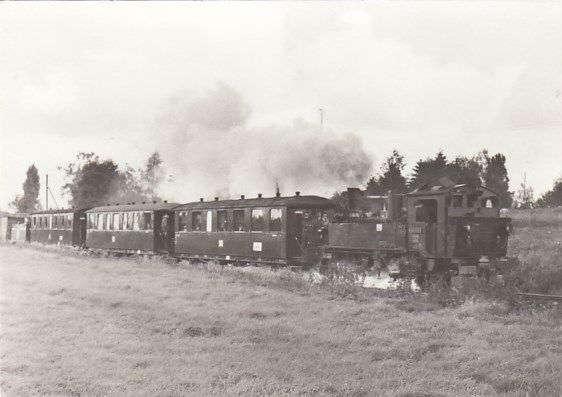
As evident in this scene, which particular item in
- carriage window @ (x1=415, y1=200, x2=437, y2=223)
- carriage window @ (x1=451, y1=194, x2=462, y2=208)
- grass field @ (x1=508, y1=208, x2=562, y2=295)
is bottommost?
grass field @ (x1=508, y1=208, x2=562, y2=295)

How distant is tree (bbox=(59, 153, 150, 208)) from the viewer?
5.75m

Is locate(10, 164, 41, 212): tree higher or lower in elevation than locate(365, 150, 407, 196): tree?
Answer: lower

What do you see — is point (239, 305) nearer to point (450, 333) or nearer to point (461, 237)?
point (450, 333)

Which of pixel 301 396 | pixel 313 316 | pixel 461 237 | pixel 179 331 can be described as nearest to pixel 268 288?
pixel 313 316

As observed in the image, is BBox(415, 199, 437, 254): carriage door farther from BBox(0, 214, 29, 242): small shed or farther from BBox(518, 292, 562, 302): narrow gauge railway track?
BBox(0, 214, 29, 242): small shed

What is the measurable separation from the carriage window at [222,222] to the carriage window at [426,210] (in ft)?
13.1

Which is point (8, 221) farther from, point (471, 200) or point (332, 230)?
point (471, 200)

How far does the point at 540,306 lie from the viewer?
Answer: 5.18 m

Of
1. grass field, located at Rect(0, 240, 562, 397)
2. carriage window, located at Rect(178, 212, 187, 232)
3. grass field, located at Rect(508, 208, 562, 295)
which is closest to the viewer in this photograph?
grass field, located at Rect(0, 240, 562, 397)

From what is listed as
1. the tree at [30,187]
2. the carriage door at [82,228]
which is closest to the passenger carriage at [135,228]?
the carriage door at [82,228]

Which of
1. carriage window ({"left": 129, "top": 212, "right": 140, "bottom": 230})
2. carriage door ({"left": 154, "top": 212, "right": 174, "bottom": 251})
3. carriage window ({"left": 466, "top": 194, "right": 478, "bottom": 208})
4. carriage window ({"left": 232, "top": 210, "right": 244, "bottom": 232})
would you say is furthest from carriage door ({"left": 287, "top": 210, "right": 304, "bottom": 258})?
carriage window ({"left": 129, "top": 212, "right": 140, "bottom": 230})

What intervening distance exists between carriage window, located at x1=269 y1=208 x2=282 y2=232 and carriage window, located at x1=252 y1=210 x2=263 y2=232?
0.23 meters

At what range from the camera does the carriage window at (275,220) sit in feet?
28.0

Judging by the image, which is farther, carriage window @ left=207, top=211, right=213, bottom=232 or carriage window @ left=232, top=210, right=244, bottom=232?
carriage window @ left=207, top=211, right=213, bottom=232
